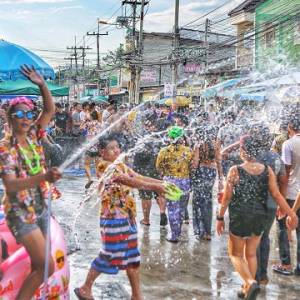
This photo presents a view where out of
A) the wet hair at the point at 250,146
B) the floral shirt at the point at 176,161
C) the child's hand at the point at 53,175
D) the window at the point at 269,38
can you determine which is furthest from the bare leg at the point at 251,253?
the window at the point at 269,38

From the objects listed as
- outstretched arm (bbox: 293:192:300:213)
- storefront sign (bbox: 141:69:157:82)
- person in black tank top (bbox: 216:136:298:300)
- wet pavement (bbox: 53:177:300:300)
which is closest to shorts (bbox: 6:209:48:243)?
wet pavement (bbox: 53:177:300:300)

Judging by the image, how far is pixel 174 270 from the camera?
6125 mm

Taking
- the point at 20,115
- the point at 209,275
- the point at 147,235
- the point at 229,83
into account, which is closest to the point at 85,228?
the point at 147,235

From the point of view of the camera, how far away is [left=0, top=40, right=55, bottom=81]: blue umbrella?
779cm

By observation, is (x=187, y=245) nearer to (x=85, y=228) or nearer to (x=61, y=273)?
(x=85, y=228)

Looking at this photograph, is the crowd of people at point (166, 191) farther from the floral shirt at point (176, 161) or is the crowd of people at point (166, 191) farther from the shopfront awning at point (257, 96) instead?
the shopfront awning at point (257, 96)

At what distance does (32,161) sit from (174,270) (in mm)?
2814

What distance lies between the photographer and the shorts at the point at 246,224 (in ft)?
16.8

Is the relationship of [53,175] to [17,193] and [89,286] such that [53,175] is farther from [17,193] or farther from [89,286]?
[89,286]

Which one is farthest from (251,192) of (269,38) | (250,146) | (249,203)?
(269,38)

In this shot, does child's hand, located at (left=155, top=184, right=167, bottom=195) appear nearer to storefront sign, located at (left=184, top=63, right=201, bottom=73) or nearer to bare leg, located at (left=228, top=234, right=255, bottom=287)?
bare leg, located at (left=228, top=234, right=255, bottom=287)

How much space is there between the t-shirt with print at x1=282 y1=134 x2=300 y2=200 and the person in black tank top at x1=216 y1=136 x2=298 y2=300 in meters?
0.87

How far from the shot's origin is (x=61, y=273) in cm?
421

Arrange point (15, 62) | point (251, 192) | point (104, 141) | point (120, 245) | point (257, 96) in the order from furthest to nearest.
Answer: point (257, 96) → point (15, 62) → point (251, 192) → point (104, 141) → point (120, 245)
